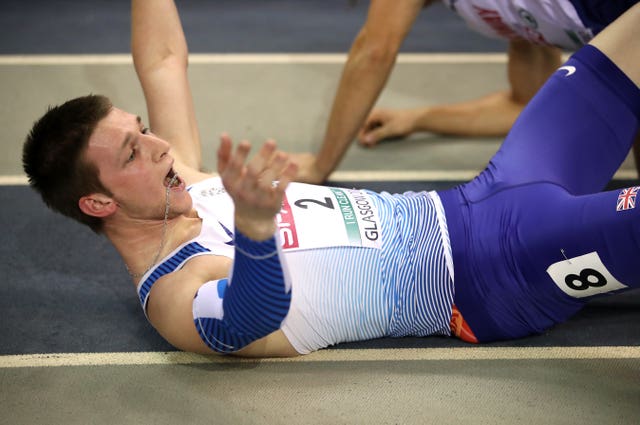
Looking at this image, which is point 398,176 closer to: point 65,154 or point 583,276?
point 583,276

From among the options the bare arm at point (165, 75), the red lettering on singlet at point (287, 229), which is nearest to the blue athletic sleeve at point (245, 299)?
the red lettering on singlet at point (287, 229)

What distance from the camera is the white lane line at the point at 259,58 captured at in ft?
12.8

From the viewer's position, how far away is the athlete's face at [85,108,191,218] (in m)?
1.89

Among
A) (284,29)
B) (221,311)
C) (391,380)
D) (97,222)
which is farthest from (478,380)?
(284,29)

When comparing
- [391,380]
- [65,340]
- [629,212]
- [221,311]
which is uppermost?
[629,212]

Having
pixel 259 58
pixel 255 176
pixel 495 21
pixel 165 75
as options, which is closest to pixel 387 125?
pixel 495 21

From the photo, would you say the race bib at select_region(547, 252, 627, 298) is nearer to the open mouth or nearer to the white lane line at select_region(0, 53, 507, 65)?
the open mouth

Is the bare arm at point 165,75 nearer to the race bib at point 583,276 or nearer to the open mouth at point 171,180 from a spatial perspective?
the open mouth at point 171,180

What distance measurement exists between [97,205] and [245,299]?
1.59 ft

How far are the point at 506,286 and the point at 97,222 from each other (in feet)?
3.12

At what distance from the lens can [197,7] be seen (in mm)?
4855

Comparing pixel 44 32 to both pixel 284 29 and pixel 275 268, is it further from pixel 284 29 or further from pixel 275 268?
pixel 275 268

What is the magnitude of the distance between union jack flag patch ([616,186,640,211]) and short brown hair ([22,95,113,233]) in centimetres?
113

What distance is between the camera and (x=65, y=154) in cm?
187
